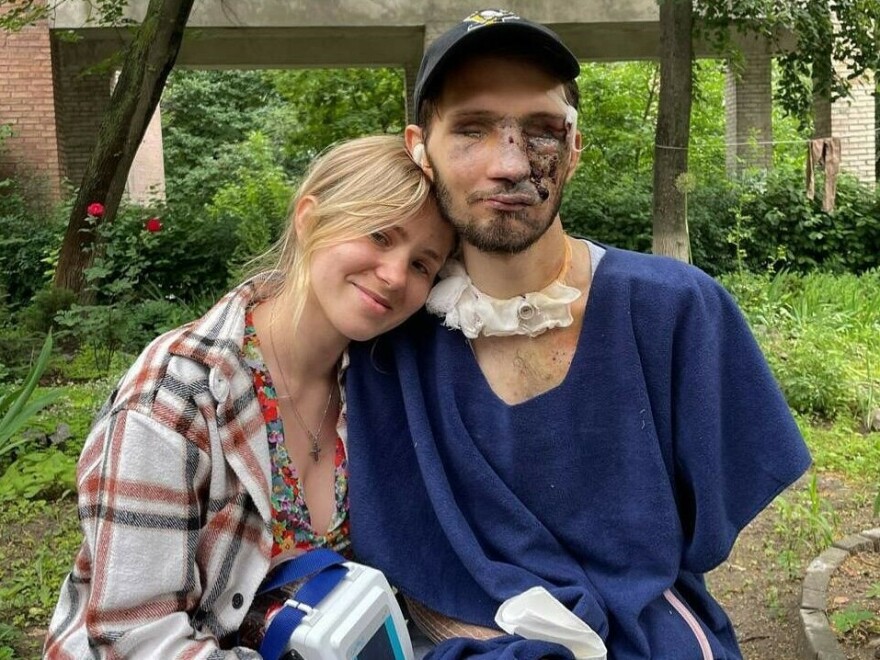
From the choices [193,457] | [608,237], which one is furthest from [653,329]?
[608,237]

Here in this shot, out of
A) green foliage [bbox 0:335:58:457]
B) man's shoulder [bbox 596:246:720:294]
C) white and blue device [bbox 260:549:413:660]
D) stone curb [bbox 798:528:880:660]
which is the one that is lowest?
stone curb [bbox 798:528:880:660]

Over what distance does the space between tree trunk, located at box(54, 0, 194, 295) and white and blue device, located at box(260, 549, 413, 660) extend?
679 cm

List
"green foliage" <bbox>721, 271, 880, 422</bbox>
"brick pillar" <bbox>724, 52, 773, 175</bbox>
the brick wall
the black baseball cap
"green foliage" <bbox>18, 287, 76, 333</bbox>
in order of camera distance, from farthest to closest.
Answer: "brick pillar" <bbox>724, 52, 773, 175</bbox> < the brick wall < "green foliage" <bbox>18, 287, 76, 333</bbox> < "green foliage" <bbox>721, 271, 880, 422</bbox> < the black baseball cap

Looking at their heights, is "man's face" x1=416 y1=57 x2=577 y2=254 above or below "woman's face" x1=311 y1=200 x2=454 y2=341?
above

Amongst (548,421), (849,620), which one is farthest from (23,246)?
(548,421)

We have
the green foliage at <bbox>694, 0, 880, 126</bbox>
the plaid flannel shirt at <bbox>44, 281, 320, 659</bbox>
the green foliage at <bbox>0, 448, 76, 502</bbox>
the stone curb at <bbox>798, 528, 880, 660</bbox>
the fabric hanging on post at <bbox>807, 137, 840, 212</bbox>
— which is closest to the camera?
the plaid flannel shirt at <bbox>44, 281, 320, 659</bbox>

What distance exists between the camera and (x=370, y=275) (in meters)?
1.73

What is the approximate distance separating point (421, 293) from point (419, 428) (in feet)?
0.84

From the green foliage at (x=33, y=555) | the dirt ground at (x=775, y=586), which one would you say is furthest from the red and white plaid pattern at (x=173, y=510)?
the dirt ground at (x=775, y=586)

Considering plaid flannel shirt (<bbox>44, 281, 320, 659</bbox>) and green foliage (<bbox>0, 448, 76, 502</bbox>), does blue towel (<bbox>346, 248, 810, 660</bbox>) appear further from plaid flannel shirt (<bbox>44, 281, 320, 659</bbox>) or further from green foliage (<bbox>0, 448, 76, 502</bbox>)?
green foliage (<bbox>0, 448, 76, 502</bbox>)

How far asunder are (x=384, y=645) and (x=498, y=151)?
34.9 inches

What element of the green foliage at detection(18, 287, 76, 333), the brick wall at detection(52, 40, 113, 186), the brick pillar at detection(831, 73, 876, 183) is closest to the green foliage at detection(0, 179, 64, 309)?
the brick wall at detection(52, 40, 113, 186)

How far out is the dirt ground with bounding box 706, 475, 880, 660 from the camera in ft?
10.7

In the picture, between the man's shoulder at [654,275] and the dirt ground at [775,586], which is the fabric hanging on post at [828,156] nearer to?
the dirt ground at [775,586]
